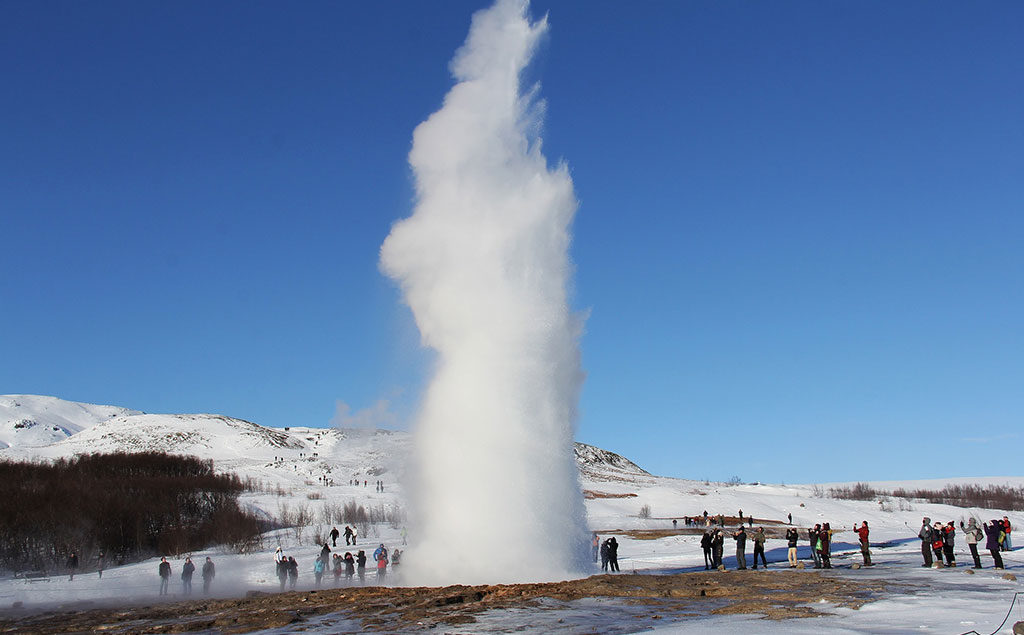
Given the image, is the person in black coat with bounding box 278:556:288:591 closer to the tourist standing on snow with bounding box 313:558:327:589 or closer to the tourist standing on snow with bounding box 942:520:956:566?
the tourist standing on snow with bounding box 313:558:327:589

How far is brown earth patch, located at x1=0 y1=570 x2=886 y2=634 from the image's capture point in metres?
15.9

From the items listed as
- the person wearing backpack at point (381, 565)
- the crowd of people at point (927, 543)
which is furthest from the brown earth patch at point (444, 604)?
the person wearing backpack at point (381, 565)

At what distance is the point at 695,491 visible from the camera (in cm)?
10131

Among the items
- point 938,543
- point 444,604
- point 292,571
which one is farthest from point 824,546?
point 292,571

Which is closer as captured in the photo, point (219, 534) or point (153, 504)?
point (219, 534)

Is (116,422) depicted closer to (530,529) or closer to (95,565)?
(95,565)

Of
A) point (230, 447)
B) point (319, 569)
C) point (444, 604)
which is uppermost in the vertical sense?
point (230, 447)

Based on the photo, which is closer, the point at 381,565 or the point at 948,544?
the point at 948,544

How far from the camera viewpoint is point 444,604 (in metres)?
17.4

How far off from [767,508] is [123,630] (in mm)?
72509

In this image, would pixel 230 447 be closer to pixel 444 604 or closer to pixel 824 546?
pixel 824 546

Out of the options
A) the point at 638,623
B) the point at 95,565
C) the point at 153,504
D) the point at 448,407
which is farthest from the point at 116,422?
the point at 638,623

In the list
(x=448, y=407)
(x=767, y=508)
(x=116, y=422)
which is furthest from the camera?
(x=116, y=422)

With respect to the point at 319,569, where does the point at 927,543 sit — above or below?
above
